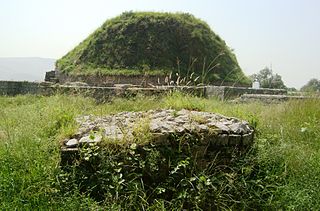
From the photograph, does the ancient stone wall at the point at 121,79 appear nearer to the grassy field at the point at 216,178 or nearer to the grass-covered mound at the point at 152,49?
the grass-covered mound at the point at 152,49

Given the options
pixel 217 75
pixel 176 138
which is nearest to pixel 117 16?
pixel 217 75

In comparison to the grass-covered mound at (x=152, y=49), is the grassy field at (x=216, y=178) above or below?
below

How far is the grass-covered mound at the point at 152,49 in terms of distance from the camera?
65.4ft

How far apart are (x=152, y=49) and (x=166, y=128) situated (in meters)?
17.4

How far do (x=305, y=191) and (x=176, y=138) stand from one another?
1424mm

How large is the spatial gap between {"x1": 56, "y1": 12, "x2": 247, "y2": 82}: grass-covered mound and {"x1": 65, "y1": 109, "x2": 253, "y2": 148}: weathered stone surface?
14762mm

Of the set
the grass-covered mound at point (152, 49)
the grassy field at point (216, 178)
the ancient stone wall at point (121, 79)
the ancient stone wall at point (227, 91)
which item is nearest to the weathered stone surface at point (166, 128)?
the grassy field at point (216, 178)

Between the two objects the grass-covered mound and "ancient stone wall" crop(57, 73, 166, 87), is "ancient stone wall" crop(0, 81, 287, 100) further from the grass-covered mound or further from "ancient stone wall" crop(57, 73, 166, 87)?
the grass-covered mound

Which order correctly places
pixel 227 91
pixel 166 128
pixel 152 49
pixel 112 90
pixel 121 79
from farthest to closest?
pixel 152 49, pixel 121 79, pixel 227 91, pixel 112 90, pixel 166 128

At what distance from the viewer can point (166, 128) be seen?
3822 millimetres

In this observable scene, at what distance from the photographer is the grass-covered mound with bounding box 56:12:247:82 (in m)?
19.9

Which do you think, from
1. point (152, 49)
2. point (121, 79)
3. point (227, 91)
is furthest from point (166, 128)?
point (152, 49)

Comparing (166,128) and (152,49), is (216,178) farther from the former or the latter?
(152,49)

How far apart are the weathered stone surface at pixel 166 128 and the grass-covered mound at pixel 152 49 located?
581 inches
